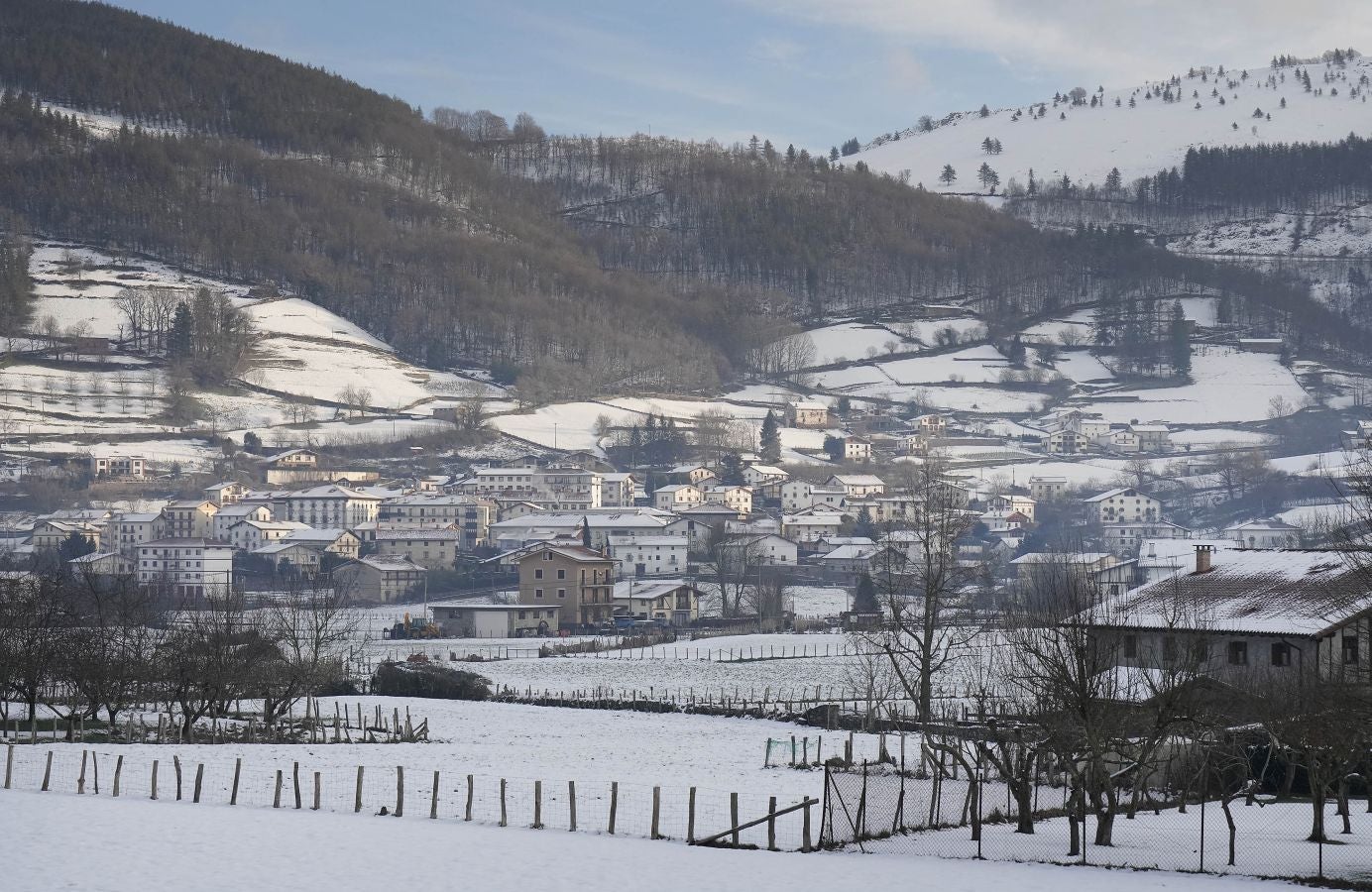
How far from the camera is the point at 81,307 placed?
607 ft

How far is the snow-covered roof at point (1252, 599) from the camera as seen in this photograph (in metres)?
33.0

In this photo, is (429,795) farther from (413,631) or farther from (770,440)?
(770,440)

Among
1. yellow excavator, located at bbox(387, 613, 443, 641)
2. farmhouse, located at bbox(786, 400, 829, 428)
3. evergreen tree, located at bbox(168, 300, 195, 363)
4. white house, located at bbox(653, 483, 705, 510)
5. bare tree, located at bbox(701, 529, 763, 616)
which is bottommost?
yellow excavator, located at bbox(387, 613, 443, 641)

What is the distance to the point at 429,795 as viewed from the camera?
25.3m

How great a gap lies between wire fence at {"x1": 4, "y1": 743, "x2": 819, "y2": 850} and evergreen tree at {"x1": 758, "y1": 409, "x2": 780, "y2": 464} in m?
130

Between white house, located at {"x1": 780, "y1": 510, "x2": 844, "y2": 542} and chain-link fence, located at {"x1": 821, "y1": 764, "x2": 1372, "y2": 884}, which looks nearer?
chain-link fence, located at {"x1": 821, "y1": 764, "x2": 1372, "y2": 884}

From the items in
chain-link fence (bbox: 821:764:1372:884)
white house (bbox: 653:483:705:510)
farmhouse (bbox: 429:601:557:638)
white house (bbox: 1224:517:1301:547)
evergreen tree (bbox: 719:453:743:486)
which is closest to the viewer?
chain-link fence (bbox: 821:764:1372:884)

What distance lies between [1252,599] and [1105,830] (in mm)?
16391

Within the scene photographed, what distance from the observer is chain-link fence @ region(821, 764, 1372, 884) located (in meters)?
20.2

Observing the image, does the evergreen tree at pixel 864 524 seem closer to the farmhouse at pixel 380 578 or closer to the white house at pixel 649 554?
the white house at pixel 649 554

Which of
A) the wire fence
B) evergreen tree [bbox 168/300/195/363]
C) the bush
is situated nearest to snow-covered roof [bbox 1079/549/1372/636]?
the wire fence

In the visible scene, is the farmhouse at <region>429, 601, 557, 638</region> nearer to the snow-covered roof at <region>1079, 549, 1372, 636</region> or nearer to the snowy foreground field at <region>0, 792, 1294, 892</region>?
the snow-covered roof at <region>1079, 549, 1372, 636</region>

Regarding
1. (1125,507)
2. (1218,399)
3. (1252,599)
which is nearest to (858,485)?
(1125,507)

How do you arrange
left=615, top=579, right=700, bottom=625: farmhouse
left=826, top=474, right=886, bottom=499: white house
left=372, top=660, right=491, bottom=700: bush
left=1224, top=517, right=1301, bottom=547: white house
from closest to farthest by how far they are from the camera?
left=372, top=660, right=491, bottom=700: bush
left=615, top=579, right=700, bottom=625: farmhouse
left=1224, top=517, right=1301, bottom=547: white house
left=826, top=474, right=886, bottom=499: white house
